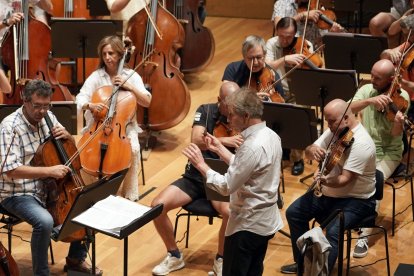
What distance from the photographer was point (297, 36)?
8.31 meters

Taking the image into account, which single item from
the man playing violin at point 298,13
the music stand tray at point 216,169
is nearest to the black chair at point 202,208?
the music stand tray at point 216,169

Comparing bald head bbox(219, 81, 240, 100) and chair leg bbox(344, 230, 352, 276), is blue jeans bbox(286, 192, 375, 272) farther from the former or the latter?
bald head bbox(219, 81, 240, 100)

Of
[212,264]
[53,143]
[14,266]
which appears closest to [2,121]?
[53,143]

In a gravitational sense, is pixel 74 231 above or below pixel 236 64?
below

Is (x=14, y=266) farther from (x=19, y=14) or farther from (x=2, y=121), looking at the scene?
(x=19, y=14)

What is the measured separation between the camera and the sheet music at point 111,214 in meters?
4.72

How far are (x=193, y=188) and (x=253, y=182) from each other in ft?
3.70

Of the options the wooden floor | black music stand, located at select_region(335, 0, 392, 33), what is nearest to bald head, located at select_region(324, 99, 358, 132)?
the wooden floor

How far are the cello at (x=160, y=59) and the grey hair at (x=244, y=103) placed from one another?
277cm

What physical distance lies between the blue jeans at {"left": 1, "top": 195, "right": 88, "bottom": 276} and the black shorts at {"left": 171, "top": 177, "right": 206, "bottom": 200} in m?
1.03

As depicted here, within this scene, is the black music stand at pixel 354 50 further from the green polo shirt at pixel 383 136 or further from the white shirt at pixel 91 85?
the white shirt at pixel 91 85

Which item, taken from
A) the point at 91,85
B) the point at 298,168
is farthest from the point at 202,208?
the point at 298,168

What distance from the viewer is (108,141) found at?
668cm

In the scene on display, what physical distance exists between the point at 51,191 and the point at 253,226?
1.38 metres
